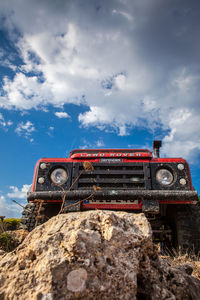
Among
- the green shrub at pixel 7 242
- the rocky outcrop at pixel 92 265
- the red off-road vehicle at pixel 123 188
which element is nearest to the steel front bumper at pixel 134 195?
the red off-road vehicle at pixel 123 188

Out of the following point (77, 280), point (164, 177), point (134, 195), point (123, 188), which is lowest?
point (77, 280)

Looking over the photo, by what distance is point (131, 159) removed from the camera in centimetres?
436

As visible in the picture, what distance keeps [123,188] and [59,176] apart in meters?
1.17

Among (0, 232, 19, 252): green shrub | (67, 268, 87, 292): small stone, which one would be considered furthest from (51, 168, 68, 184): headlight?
(67, 268, 87, 292): small stone

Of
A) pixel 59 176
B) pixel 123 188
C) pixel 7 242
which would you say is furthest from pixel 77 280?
pixel 59 176

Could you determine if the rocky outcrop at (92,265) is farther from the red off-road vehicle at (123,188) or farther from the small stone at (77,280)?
the red off-road vehicle at (123,188)

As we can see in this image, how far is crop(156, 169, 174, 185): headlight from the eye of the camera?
13.3 feet

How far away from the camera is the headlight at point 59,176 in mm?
4133

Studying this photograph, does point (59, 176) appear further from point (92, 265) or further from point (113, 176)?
point (92, 265)

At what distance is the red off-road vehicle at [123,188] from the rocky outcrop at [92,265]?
7.96ft

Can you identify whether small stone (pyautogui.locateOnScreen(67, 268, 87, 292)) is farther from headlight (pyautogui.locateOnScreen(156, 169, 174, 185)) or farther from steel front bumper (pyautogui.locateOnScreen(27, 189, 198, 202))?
headlight (pyautogui.locateOnScreen(156, 169, 174, 185))

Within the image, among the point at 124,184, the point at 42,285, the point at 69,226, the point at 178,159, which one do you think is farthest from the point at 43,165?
the point at 42,285

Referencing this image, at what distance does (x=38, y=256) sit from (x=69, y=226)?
0.21m

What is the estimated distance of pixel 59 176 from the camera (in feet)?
13.7
